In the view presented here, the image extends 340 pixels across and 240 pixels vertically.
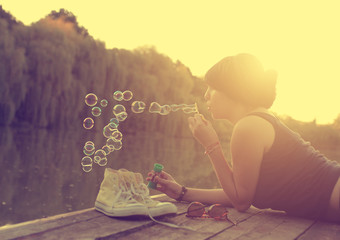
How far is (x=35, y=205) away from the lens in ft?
15.7

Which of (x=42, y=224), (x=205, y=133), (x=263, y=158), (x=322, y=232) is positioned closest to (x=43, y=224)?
(x=42, y=224)

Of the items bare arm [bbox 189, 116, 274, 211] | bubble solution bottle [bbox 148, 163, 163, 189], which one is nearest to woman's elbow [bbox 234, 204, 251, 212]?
bare arm [bbox 189, 116, 274, 211]

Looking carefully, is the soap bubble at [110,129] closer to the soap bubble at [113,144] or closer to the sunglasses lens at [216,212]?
the soap bubble at [113,144]

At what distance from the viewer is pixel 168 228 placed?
188 centimetres

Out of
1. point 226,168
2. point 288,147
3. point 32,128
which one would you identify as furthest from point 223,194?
point 32,128

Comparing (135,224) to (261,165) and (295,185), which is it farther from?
(295,185)

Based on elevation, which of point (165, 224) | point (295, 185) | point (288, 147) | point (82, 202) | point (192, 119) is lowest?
point (82, 202)

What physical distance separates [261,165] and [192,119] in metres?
0.45

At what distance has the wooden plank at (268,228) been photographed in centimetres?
187

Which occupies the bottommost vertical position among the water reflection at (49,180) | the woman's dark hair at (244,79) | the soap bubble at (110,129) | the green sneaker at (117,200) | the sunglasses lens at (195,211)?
the water reflection at (49,180)

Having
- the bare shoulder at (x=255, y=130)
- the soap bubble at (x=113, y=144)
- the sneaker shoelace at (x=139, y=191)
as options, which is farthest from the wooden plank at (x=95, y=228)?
the soap bubble at (x=113, y=144)

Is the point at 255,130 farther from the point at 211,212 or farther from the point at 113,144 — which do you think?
the point at 113,144

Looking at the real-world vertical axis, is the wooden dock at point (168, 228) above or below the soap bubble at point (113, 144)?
below

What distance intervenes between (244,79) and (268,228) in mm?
765
